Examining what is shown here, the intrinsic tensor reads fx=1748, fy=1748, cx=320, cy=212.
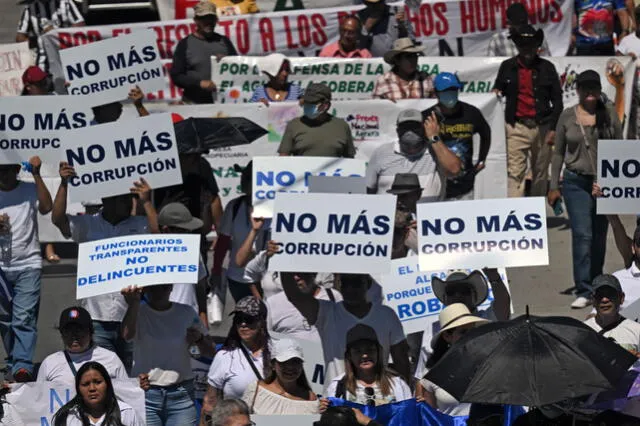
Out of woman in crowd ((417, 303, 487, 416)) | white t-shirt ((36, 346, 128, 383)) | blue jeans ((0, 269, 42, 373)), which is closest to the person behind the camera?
woman in crowd ((417, 303, 487, 416))

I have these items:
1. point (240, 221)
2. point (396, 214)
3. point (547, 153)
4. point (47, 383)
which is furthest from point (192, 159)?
point (547, 153)

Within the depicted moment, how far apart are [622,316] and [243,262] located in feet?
9.32

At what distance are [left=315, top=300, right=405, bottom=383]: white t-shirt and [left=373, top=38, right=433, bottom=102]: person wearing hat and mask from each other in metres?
4.93

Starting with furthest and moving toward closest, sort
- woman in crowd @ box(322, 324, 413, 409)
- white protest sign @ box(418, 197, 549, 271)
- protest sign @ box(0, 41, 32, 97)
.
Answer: protest sign @ box(0, 41, 32, 97) < white protest sign @ box(418, 197, 549, 271) < woman in crowd @ box(322, 324, 413, 409)

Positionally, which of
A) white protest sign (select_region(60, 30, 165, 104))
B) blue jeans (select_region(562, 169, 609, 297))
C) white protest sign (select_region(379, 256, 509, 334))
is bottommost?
blue jeans (select_region(562, 169, 609, 297))

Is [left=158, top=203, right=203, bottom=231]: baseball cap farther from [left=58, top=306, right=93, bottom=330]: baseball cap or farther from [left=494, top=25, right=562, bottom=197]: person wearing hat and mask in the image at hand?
[left=494, top=25, right=562, bottom=197]: person wearing hat and mask

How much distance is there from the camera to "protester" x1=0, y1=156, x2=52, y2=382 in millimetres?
11961

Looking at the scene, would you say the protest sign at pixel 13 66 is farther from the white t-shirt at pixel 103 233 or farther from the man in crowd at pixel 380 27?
Result: the white t-shirt at pixel 103 233

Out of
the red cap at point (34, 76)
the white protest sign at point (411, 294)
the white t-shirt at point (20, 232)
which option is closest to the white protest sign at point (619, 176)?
the white protest sign at point (411, 294)

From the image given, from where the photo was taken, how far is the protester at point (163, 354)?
10383mm

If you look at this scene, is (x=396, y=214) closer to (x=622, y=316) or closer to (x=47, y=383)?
(x=622, y=316)

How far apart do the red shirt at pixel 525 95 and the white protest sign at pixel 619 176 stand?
3.74 meters

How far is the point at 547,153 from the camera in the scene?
52.3 ft

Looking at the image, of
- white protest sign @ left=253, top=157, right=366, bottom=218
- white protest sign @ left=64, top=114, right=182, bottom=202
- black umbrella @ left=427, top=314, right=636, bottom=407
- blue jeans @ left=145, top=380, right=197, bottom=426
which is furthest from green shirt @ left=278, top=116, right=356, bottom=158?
black umbrella @ left=427, top=314, right=636, bottom=407
